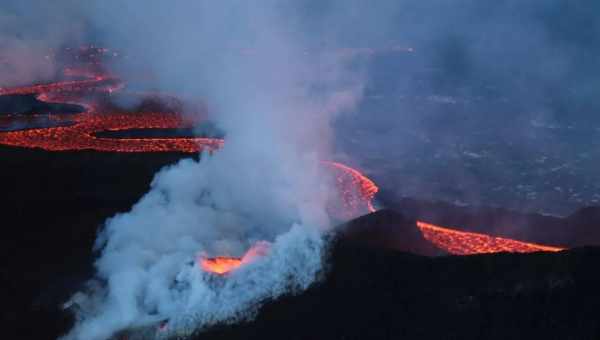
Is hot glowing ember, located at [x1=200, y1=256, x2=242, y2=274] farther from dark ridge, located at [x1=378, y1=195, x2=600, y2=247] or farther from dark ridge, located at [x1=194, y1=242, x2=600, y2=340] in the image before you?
dark ridge, located at [x1=378, y1=195, x2=600, y2=247]

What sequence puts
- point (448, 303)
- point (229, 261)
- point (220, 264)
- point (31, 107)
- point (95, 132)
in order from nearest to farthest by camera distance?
point (448, 303) < point (220, 264) < point (229, 261) < point (95, 132) < point (31, 107)

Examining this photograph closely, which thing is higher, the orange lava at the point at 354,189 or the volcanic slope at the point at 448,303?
the orange lava at the point at 354,189

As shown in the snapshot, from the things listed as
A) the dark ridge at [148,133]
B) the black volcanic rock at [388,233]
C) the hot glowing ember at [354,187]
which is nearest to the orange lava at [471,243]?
the black volcanic rock at [388,233]

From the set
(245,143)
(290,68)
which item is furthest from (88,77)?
(245,143)

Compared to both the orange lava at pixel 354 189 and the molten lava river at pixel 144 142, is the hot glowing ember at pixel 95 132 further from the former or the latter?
the orange lava at pixel 354 189

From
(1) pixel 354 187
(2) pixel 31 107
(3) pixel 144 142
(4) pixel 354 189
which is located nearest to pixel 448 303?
(4) pixel 354 189

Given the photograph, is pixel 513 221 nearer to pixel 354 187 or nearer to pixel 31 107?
pixel 354 187

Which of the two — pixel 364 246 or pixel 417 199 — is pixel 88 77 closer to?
pixel 417 199
